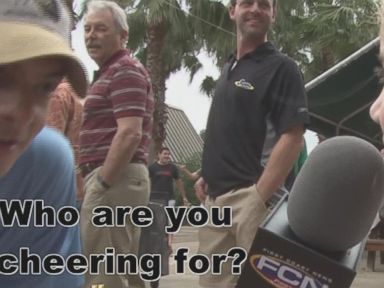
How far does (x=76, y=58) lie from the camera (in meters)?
1.54

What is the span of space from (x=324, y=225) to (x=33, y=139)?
2.04ft

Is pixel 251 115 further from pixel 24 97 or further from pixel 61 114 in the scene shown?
pixel 24 97

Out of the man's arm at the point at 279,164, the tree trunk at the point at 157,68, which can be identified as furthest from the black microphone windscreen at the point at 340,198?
the tree trunk at the point at 157,68

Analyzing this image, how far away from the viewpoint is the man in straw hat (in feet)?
4.71

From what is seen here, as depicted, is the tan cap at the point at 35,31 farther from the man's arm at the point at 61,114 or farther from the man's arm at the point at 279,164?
the man's arm at the point at 61,114

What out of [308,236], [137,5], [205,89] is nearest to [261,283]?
[308,236]

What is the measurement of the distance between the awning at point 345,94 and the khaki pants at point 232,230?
1.31 metres

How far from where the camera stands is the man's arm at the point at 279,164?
360 cm

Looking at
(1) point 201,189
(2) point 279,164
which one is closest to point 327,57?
(1) point 201,189

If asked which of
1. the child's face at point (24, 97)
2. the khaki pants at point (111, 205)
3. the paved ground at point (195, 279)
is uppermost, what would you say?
the child's face at point (24, 97)

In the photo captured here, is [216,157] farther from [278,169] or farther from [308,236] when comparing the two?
[308,236]

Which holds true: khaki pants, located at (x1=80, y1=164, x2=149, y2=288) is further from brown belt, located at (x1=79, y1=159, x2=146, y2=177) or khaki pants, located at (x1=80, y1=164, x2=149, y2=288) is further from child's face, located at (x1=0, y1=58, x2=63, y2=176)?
child's face, located at (x1=0, y1=58, x2=63, y2=176)

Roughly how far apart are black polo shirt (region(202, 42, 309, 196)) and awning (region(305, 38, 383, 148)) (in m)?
1.15

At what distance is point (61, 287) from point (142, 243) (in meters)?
4.40
